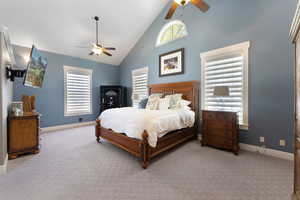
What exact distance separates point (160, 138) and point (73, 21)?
427 centimetres

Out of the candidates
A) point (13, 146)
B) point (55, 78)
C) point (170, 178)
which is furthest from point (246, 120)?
point (55, 78)

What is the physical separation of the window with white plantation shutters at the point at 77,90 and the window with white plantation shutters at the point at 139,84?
1.89 metres

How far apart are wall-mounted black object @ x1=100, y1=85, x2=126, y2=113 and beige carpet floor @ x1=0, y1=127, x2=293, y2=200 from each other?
2.97 m

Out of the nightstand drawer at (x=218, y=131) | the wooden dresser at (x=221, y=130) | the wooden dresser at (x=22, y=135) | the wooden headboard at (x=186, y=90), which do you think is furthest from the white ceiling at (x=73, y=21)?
the nightstand drawer at (x=218, y=131)

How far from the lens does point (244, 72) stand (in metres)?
2.98

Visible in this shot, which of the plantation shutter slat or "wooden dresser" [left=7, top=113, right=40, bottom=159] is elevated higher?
the plantation shutter slat

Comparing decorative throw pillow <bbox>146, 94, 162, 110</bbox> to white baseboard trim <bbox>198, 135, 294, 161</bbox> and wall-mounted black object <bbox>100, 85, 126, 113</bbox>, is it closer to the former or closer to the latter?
white baseboard trim <bbox>198, 135, 294, 161</bbox>

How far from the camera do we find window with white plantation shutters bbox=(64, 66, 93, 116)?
16.7ft

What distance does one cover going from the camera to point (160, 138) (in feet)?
8.27

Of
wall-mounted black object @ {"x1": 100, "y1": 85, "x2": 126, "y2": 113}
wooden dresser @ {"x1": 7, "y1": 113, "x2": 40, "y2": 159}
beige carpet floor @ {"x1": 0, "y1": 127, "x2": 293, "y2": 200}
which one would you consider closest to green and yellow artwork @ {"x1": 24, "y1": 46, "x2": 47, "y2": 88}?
wooden dresser @ {"x1": 7, "y1": 113, "x2": 40, "y2": 159}

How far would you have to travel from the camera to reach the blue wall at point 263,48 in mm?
2529

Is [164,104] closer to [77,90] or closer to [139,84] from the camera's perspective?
[139,84]

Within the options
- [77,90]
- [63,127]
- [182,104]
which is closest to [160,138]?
[182,104]

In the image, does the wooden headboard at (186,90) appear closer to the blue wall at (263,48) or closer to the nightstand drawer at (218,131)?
the nightstand drawer at (218,131)
